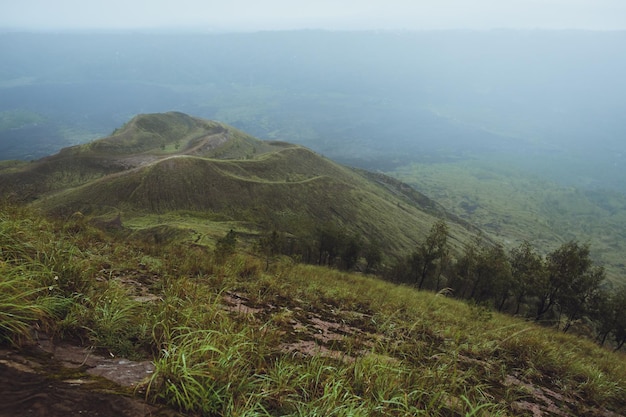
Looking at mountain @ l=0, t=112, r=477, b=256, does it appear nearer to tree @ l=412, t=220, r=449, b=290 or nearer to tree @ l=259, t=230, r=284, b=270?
tree @ l=259, t=230, r=284, b=270

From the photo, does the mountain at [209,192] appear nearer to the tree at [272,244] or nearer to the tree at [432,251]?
the tree at [272,244]

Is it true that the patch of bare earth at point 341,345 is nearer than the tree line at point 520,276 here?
Yes

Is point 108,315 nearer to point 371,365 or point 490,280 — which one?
point 371,365

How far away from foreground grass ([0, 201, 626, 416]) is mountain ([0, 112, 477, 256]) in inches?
2589

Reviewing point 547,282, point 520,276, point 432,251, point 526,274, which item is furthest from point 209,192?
point 547,282

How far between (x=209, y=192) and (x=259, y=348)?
106m

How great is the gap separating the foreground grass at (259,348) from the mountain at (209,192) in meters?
65.8

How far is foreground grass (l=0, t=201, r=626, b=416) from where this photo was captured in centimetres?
322

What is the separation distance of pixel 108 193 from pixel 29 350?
107955mm

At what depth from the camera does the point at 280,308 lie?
6609 mm

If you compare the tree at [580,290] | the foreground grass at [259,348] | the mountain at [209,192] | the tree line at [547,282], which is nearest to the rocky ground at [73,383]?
the foreground grass at [259,348]

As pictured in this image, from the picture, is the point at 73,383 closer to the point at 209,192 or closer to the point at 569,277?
the point at 569,277

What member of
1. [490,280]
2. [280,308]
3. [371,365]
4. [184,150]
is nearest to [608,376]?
[371,365]

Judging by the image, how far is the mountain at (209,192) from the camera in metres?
92.6
